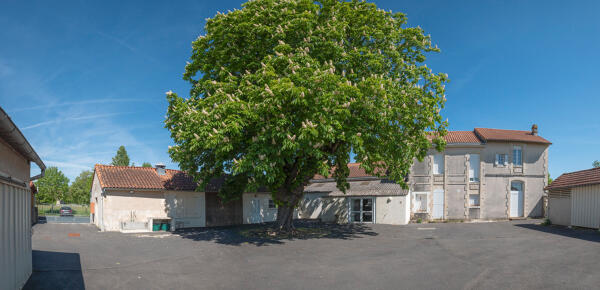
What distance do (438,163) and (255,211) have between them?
1498 cm

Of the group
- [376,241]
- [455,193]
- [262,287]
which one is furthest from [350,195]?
[262,287]

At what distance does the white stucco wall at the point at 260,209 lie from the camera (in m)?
25.3

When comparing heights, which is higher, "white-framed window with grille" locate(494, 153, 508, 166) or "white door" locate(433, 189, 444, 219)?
"white-framed window with grille" locate(494, 153, 508, 166)

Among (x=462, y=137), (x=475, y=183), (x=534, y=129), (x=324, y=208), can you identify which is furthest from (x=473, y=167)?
(x=324, y=208)

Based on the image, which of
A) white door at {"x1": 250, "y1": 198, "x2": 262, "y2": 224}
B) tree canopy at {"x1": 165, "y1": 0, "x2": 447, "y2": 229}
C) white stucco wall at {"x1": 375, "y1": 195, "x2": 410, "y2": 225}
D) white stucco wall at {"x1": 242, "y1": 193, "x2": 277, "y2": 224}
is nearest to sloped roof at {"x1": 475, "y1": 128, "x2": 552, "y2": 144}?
white stucco wall at {"x1": 375, "y1": 195, "x2": 410, "y2": 225}

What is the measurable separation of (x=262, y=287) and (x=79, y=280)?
4443 mm

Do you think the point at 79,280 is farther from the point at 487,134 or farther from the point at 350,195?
the point at 487,134

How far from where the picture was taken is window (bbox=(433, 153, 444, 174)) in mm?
27500

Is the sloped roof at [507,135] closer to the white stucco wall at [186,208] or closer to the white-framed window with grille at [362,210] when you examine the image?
the white-framed window with grille at [362,210]

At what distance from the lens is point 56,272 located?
353 inches

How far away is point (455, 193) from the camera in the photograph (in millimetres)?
26969

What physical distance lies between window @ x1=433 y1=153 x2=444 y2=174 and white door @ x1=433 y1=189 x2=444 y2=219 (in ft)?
5.10

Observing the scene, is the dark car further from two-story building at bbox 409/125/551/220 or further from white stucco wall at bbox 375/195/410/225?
two-story building at bbox 409/125/551/220

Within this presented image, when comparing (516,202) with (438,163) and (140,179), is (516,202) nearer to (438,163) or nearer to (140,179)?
(438,163)
